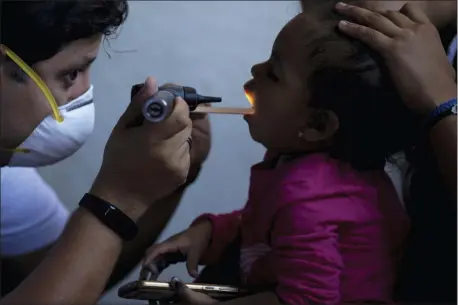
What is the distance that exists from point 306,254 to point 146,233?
7.0 inches

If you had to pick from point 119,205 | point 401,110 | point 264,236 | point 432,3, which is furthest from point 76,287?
point 432,3

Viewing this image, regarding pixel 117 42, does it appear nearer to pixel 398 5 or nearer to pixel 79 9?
pixel 79 9

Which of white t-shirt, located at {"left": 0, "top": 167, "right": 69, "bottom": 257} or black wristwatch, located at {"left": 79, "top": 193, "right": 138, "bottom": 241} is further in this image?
white t-shirt, located at {"left": 0, "top": 167, "right": 69, "bottom": 257}

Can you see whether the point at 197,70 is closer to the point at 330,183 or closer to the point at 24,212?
the point at 330,183

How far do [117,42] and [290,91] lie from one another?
0.21m

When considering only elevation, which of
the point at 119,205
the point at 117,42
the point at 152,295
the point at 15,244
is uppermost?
the point at 117,42

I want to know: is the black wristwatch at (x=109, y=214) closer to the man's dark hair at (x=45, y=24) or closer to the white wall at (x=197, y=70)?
the white wall at (x=197, y=70)

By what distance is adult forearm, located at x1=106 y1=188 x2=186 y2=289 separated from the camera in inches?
26.7

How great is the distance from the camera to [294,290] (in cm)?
70

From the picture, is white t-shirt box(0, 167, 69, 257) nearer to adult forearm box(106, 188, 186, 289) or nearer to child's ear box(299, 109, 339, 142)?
adult forearm box(106, 188, 186, 289)

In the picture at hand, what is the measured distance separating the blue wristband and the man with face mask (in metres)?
0.25

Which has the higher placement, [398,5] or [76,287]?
[398,5]

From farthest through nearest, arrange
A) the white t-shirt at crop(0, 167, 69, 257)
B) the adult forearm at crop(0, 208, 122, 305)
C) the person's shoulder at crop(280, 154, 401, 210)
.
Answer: the white t-shirt at crop(0, 167, 69, 257)
the person's shoulder at crop(280, 154, 401, 210)
the adult forearm at crop(0, 208, 122, 305)

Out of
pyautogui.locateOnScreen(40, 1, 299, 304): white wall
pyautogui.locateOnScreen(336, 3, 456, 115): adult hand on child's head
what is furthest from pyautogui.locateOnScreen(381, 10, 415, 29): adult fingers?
pyautogui.locateOnScreen(40, 1, 299, 304): white wall
